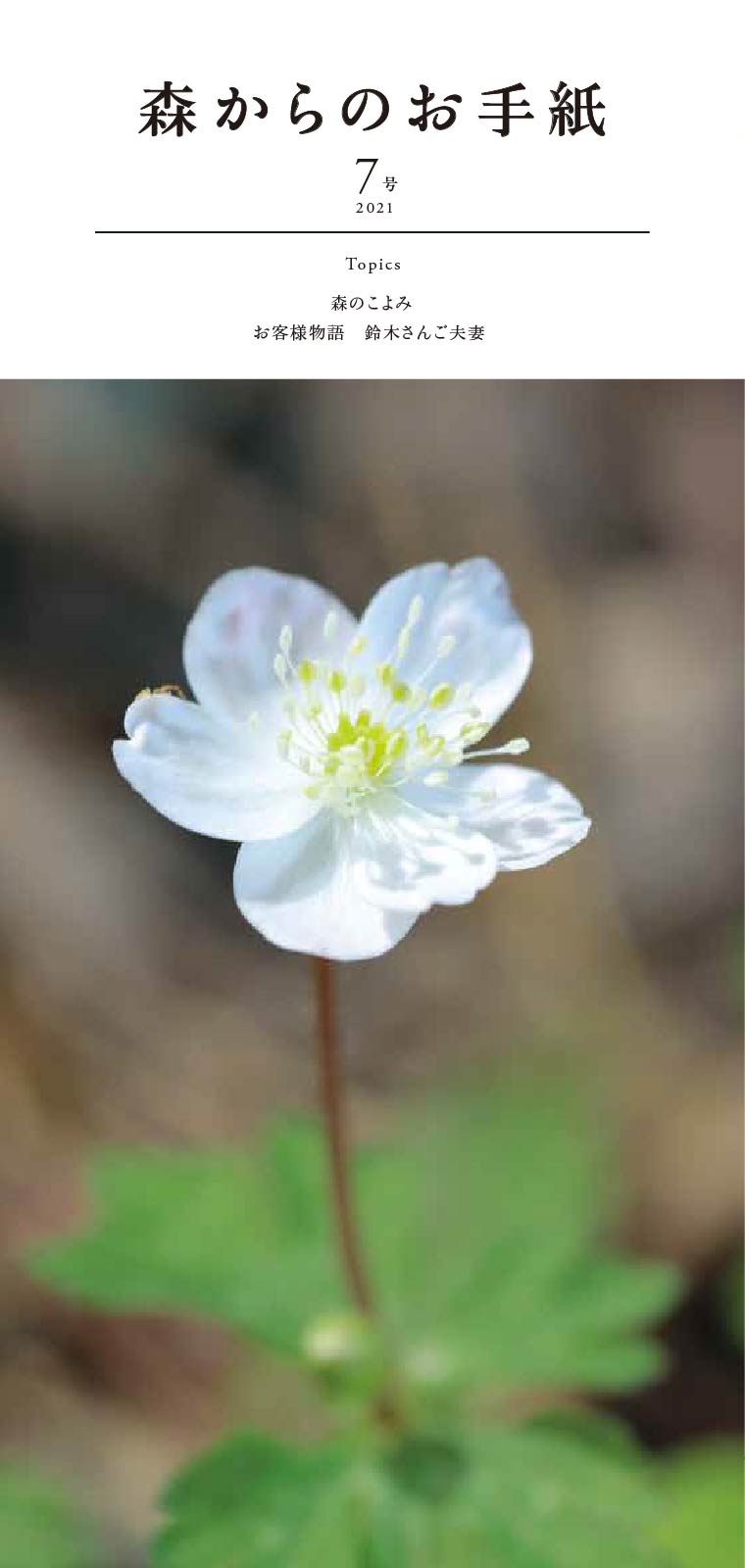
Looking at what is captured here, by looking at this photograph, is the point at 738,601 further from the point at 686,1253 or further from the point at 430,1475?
the point at 430,1475

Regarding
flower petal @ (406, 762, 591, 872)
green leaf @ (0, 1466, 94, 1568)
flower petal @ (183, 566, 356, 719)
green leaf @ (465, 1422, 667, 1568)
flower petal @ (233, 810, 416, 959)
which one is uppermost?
flower petal @ (183, 566, 356, 719)

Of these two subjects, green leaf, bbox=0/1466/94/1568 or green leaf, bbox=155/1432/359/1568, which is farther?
green leaf, bbox=0/1466/94/1568

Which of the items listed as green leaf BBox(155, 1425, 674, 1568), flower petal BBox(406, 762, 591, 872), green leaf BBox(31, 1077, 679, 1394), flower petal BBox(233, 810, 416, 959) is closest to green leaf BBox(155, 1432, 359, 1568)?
green leaf BBox(155, 1425, 674, 1568)

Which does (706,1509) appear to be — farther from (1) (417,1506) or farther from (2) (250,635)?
(2) (250,635)
